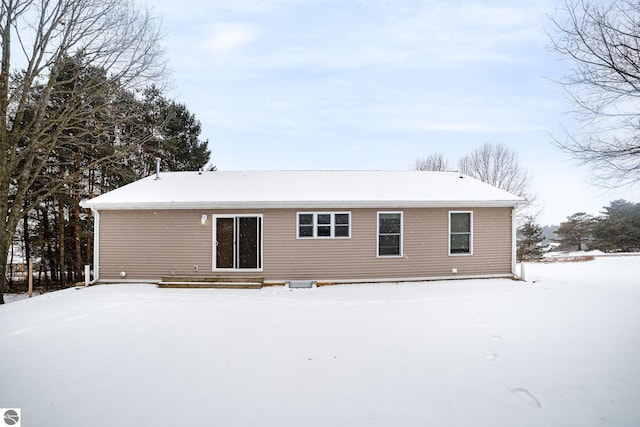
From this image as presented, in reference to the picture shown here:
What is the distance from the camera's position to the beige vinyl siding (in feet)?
31.4

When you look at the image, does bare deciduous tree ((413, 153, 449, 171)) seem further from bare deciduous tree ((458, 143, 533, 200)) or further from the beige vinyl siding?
the beige vinyl siding

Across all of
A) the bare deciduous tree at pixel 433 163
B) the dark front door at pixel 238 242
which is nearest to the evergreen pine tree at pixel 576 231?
the bare deciduous tree at pixel 433 163

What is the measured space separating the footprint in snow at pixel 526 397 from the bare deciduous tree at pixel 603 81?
8344 mm

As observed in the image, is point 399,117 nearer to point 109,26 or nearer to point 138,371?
point 109,26

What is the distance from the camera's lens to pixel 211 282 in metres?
9.30

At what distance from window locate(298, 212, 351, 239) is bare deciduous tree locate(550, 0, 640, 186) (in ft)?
21.8

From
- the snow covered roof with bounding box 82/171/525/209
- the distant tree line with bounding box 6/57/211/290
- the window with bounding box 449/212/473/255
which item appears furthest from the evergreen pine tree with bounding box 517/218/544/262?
the distant tree line with bounding box 6/57/211/290

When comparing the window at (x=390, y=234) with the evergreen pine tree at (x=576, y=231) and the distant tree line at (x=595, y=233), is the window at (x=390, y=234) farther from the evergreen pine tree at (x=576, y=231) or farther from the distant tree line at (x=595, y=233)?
the evergreen pine tree at (x=576, y=231)

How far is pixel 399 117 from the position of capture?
23484 millimetres

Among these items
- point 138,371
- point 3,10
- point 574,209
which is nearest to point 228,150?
point 3,10

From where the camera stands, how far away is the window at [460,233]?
32.9ft

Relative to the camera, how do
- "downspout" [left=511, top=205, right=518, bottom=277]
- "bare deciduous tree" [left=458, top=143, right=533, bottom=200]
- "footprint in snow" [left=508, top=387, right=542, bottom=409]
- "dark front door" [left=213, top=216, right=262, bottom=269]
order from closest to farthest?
"footprint in snow" [left=508, top=387, right=542, bottom=409]
"dark front door" [left=213, top=216, right=262, bottom=269]
"downspout" [left=511, top=205, right=518, bottom=277]
"bare deciduous tree" [left=458, top=143, right=533, bottom=200]

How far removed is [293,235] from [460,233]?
519 centimetres

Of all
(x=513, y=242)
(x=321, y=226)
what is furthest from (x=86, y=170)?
(x=513, y=242)
